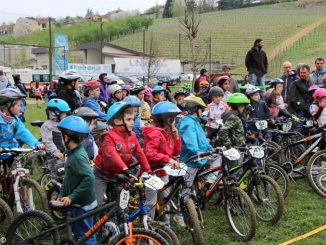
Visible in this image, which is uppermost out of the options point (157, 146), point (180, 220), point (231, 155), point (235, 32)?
point (235, 32)

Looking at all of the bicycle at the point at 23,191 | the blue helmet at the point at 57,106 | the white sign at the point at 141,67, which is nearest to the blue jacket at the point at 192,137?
the blue helmet at the point at 57,106

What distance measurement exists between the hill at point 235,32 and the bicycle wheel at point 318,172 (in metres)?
43.5

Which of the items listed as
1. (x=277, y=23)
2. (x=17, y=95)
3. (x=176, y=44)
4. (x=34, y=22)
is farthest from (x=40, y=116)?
(x=34, y=22)

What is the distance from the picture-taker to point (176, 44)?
2741 inches

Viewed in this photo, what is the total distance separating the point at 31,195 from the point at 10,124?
1005mm

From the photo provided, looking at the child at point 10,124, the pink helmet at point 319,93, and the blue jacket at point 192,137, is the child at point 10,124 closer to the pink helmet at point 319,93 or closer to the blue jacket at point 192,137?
the blue jacket at point 192,137

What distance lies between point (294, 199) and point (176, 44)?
2488 inches

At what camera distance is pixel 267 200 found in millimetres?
6387

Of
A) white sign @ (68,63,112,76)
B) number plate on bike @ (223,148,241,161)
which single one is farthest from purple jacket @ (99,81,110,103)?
white sign @ (68,63,112,76)

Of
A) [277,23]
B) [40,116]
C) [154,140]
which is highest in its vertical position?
[277,23]

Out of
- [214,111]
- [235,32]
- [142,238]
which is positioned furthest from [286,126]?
[235,32]

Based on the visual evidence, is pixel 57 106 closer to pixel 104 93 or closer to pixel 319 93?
pixel 104 93

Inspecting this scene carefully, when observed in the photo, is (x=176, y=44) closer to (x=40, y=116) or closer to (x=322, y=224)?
(x=40, y=116)

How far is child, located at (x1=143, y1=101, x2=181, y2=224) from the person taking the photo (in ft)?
18.8
